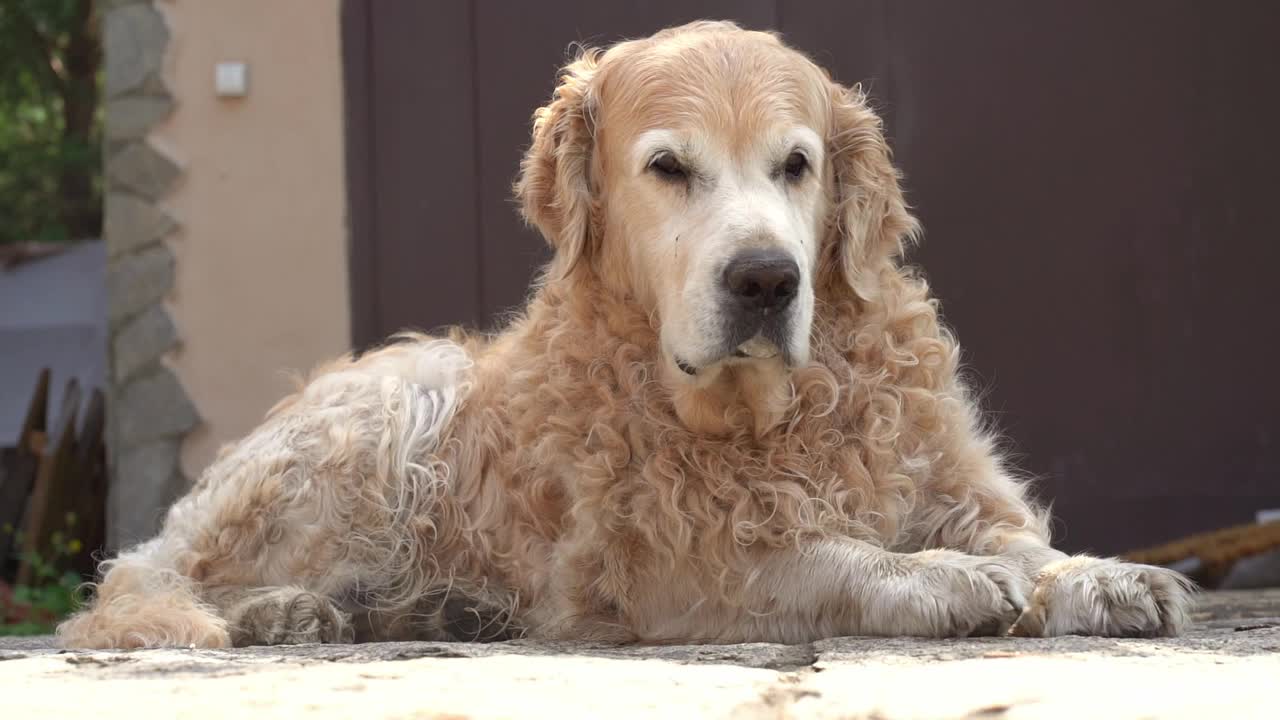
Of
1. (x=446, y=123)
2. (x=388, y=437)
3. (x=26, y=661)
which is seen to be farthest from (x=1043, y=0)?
(x=26, y=661)

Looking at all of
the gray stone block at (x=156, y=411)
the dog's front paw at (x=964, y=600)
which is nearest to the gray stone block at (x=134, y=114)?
the gray stone block at (x=156, y=411)

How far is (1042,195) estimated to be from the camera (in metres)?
6.70

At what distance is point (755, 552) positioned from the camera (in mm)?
3332

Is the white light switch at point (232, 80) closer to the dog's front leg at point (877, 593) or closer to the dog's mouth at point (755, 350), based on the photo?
the dog's mouth at point (755, 350)

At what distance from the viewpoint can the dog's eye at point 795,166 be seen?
346 centimetres

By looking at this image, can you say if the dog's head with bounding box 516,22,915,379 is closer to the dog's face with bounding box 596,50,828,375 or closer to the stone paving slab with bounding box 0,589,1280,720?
the dog's face with bounding box 596,50,828,375

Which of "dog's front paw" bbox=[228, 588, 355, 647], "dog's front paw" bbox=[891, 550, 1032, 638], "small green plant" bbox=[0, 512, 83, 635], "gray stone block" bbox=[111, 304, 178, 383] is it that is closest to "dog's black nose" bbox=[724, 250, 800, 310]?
"dog's front paw" bbox=[891, 550, 1032, 638]

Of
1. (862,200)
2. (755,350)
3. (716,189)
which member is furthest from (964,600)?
(862,200)

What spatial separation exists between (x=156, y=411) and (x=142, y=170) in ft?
3.58

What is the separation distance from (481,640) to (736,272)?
4.34 ft

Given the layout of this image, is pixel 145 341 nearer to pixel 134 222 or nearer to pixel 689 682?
pixel 134 222

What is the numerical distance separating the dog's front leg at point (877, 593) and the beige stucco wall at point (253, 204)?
3.90m

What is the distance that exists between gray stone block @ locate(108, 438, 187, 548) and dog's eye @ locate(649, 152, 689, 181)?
4019 mm

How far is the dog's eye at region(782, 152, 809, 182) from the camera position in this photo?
3.46m
